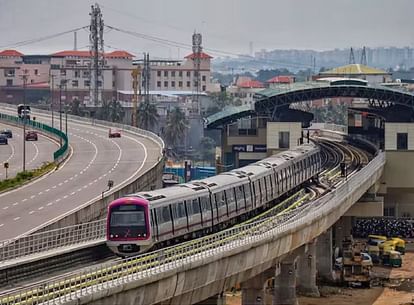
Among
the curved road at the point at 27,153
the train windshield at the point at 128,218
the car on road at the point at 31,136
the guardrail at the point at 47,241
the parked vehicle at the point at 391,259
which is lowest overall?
the parked vehicle at the point at 391,259

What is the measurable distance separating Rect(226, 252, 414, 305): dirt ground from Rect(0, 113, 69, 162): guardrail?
1186 inches

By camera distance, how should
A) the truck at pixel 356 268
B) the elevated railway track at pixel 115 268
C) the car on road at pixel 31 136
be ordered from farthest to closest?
the car on road at pixel 31 136 → the truck at pixel 356 268 → the elevated railway track at pixel 115 268

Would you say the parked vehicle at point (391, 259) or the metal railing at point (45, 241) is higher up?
the metal railing at point (45, 241)

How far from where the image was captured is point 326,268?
89.4 metres

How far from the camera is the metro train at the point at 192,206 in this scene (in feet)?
164

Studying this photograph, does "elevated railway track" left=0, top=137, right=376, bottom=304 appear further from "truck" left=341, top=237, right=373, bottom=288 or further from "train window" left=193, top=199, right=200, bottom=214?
"truck" left=341, top=237, right=373, bottom=288

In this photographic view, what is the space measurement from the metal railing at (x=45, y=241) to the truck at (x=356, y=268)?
118ft

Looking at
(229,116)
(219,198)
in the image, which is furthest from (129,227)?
(229,116)

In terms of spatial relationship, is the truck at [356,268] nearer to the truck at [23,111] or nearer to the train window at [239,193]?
the train window at [239,193]

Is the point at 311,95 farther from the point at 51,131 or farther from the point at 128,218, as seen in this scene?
the point at 128,218

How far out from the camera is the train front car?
49688 mm

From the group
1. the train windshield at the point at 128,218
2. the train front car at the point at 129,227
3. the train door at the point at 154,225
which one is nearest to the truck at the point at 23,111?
the train door at the point at 154,225

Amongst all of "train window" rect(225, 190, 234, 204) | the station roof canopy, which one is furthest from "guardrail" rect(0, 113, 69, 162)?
"train window" rect(225, 190, 234, 204)

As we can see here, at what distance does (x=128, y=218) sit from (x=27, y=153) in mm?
64513
